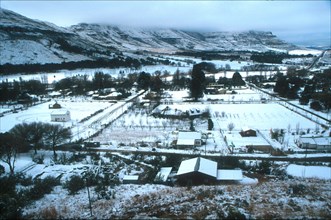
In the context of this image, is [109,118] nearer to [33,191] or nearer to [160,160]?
[160,160]

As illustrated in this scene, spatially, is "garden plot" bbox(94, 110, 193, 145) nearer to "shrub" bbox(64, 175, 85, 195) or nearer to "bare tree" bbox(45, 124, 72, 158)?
"bare tree" bbox(45, 124, 72, 158)

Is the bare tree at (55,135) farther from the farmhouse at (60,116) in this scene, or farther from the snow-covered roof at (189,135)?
the snow-covered roof at (189,135)

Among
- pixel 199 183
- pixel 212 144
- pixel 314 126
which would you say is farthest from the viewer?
pixel 314 126

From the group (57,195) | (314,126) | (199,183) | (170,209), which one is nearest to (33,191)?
(57,195)

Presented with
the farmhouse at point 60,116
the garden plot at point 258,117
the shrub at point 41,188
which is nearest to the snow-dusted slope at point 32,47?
the farmhouse at point 60,116

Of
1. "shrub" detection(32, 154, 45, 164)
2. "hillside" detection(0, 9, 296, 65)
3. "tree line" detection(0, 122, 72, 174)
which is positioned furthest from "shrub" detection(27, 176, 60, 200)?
"hillside" detection(0, 9, 296, 65)

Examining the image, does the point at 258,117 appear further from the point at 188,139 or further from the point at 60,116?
the point at 60,116
